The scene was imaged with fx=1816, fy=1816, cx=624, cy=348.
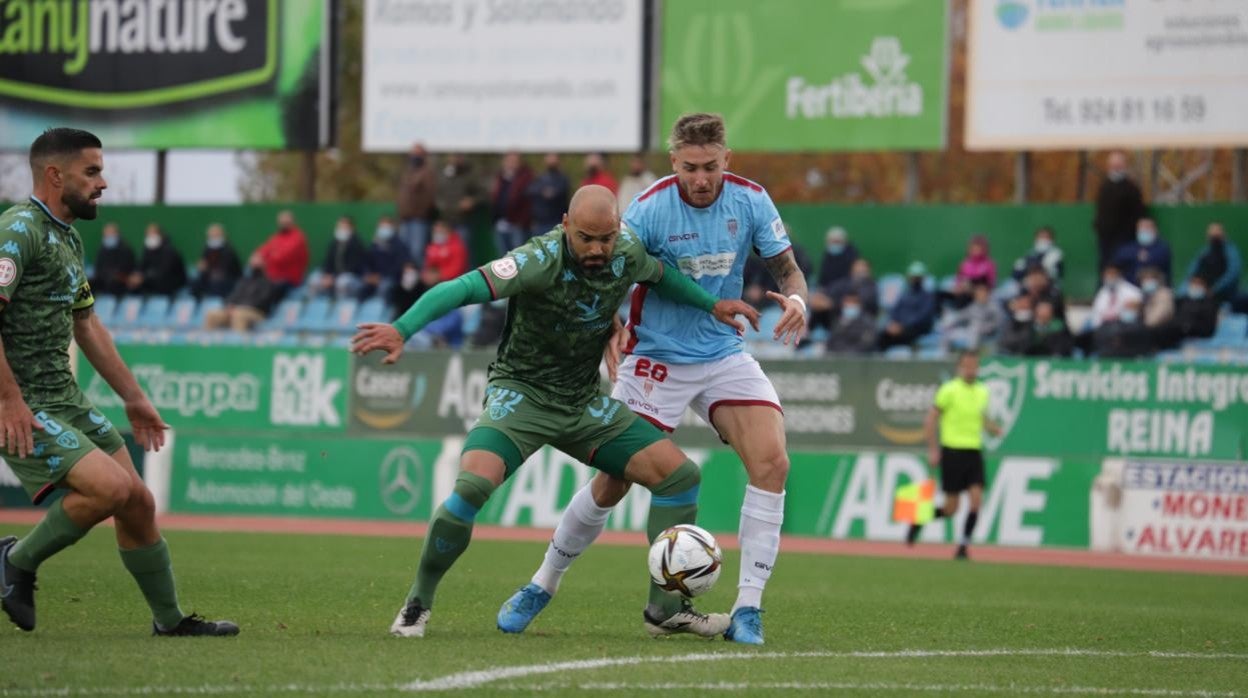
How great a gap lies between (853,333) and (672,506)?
1419cm

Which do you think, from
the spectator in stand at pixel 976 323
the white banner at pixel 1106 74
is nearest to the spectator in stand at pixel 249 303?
the spectator in stand at pixel 976 323

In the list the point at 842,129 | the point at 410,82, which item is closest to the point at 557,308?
the point at 842,129

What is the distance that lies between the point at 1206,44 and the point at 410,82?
38.0 feet

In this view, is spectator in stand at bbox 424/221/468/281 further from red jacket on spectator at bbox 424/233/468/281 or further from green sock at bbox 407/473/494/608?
green sock at bbox 407/473/494/608

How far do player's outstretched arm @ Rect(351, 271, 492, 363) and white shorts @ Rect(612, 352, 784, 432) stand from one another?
1.39 meters

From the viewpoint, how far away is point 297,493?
23.9 m

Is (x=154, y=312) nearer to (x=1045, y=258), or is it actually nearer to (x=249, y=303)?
(x=249, y=303)

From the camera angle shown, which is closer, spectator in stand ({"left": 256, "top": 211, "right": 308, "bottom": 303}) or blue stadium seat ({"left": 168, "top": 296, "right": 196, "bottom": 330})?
spectator in stand ({"left": 256, "top": 211, "right": 308, "bottom": 303})

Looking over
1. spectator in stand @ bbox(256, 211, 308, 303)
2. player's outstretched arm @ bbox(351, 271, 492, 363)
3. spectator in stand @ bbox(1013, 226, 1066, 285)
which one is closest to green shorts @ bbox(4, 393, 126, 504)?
player's outstretched arm @ bbox(351, 271, 492, 363)

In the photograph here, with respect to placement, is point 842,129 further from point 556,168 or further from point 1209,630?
point 1209,630

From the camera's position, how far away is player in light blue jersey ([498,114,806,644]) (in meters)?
8.77

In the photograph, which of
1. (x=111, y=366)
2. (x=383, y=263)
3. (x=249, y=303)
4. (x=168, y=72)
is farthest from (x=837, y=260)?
(x=111, y=366)

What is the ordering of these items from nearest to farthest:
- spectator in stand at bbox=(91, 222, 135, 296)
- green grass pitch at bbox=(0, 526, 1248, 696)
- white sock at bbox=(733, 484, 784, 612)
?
green grass pitch at bbox=(0, 526, 1248, 696) < white sock at bbox=(733, 484, 784, 612) < spectator in stand at bbox=(91, 222, 135, 296)

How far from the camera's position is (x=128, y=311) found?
27.8m
